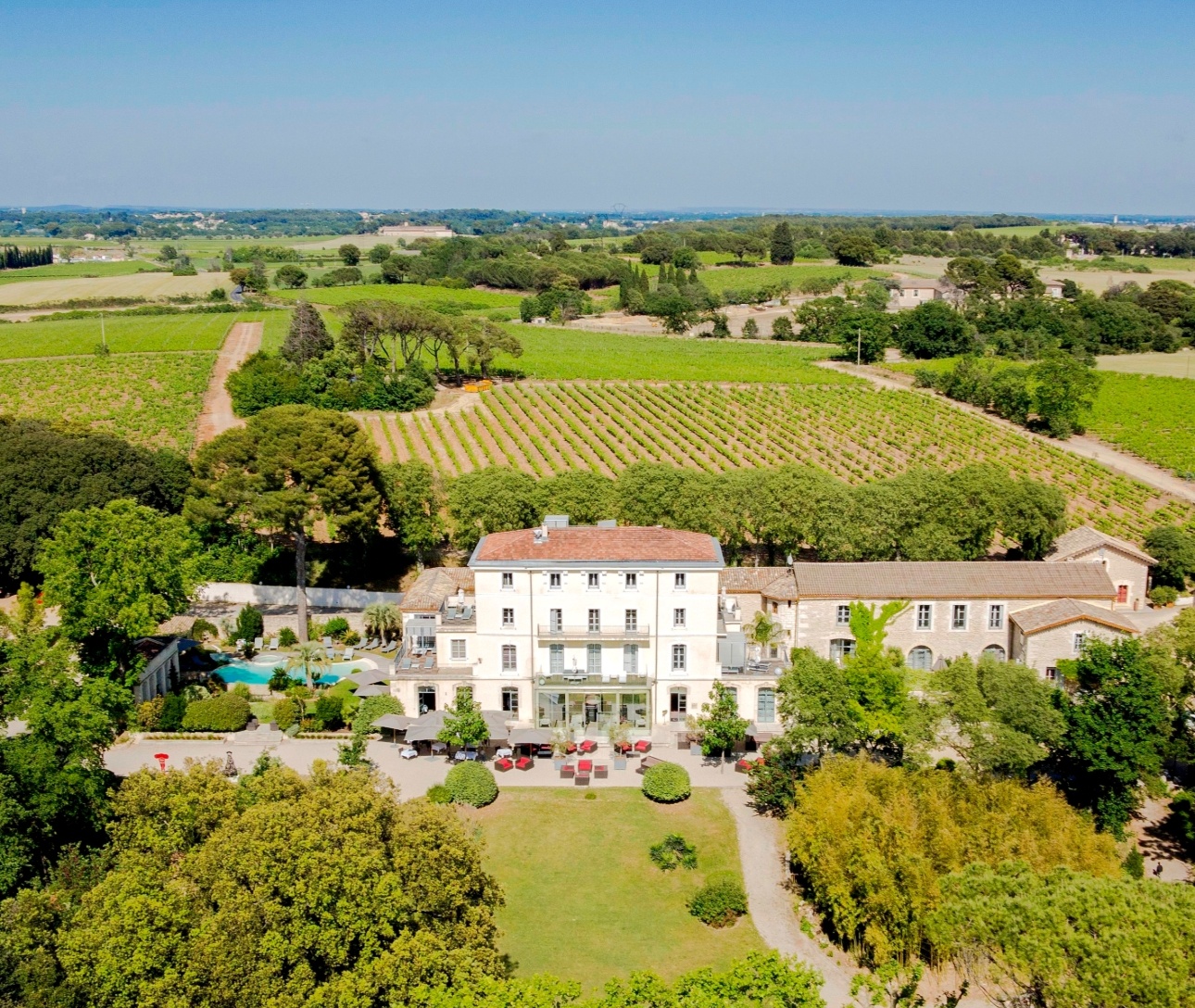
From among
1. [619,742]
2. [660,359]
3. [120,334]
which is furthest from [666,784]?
[120,334]

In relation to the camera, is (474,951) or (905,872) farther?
(905,872)

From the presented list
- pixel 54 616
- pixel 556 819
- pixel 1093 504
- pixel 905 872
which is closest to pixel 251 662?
pixel 54 616

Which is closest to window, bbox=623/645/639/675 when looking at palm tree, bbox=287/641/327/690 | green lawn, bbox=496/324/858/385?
palm tree, bbox=287/641/327/690

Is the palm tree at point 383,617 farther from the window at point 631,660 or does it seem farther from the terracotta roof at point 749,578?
the terracotta roof at point 749,578

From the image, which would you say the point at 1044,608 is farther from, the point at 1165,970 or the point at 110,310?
the point at 110,310

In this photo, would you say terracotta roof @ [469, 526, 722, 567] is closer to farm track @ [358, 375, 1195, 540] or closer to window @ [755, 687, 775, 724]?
window @ [755, 687, 775, 724]

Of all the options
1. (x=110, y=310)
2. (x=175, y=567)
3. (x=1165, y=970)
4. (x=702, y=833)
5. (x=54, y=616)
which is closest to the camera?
(x=1165, y=970)
